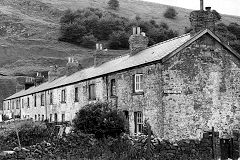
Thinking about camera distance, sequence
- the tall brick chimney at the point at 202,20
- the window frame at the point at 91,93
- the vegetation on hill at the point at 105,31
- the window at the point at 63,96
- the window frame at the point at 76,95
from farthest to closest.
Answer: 1. the vegetation on hill at the point at 105,31
2. the window at the point at 63,96
3. the window frame at the point at 76,95
4. the window frame at the point at 91,93
5. the tall brick chimney at the point at 202,20

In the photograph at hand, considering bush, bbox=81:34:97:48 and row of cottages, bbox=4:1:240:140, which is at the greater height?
bush, bbox=81:34:97:48

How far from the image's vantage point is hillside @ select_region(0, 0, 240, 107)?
92.5 m

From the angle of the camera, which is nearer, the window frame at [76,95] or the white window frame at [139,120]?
the white window frame at [139,120]

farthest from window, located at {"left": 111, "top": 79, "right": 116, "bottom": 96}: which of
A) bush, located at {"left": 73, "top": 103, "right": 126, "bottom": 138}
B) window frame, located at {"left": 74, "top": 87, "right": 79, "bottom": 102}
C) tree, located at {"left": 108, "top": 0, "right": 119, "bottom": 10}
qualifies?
tree, located at {"left": 108, "top": 0, "right": 119, "bottom": 10}

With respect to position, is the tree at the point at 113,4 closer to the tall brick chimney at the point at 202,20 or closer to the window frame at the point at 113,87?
the window frame at the point at 113,87

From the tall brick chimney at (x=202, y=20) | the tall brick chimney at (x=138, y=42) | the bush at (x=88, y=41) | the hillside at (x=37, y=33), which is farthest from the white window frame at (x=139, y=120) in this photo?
the bush at (x=88, y=41)

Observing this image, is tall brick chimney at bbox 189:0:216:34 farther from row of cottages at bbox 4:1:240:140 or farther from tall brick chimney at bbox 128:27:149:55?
tall brick chimney at bbox 128:27:149:55

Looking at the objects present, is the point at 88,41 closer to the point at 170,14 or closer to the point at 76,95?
the point at 170,14

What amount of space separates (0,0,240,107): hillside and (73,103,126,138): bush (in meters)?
59.2

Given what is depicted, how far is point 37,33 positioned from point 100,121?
11154 cm

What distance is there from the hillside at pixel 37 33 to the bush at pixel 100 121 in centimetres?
5924

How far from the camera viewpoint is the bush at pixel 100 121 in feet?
69.7

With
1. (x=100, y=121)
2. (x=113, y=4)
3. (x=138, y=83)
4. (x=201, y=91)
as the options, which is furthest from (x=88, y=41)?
(x=100, y=121)

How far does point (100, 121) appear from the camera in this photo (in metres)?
21.4
